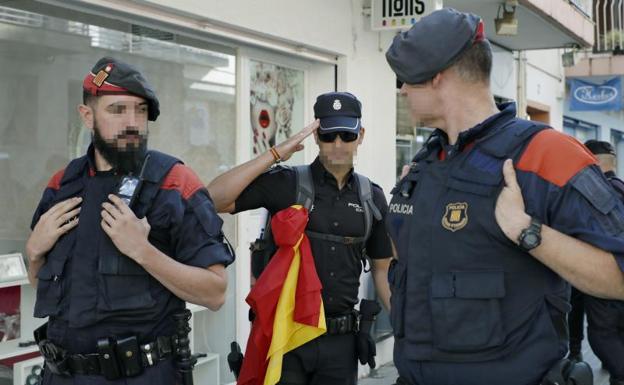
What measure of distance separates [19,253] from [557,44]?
917 centimetres

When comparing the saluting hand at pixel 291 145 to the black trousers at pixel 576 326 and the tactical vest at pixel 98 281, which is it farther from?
the black trousers at pixel 576 326

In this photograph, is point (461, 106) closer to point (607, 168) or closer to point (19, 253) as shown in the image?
point (19, 253)

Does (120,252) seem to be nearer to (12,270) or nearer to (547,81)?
(12,270)

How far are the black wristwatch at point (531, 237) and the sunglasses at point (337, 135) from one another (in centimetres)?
185

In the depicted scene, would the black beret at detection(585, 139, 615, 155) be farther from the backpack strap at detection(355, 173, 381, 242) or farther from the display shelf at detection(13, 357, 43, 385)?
the display shelf at detection(13, 357, 43, 385)

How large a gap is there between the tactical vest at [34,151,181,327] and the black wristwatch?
1282mm

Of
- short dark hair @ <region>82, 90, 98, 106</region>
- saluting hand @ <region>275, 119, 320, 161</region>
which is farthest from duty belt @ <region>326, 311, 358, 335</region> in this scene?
short dark hair @ <region>82, 90, 98, 106</region>

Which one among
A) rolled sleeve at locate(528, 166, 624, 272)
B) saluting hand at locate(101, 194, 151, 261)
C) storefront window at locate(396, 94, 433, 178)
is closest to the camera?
rolled sleeve at locate(528, 166, 624, 272)

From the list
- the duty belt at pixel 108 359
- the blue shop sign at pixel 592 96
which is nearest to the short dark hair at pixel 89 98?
the duty belt at pixel 108 359

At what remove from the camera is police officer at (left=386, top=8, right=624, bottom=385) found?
6.59ft

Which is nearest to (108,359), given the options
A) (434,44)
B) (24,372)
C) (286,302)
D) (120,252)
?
(120,252)

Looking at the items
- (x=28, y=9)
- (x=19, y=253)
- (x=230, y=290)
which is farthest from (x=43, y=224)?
(x=230, y=290)

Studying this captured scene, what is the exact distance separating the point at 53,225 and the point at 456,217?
4.53 ft

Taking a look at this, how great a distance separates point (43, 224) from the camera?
2564 mm
